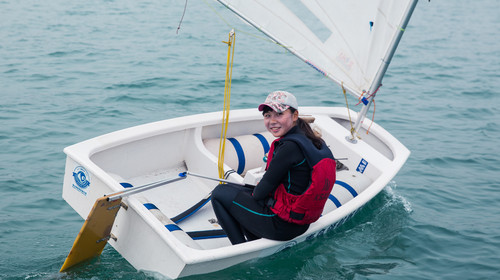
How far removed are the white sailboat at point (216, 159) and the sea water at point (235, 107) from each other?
24 centimetres

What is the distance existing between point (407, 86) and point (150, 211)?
6.96 m

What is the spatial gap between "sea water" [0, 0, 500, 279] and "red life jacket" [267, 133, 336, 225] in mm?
443

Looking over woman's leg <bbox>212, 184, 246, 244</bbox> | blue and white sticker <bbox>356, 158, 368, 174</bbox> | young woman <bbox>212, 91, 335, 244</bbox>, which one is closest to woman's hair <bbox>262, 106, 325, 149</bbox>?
young woman <bbox>212, 91, 335, 244</bbox>

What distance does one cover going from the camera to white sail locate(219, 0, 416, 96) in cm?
421

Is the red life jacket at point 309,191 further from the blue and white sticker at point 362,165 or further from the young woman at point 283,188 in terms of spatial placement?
the blue and white sticker at point 362,165

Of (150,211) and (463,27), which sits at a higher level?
(463,27)

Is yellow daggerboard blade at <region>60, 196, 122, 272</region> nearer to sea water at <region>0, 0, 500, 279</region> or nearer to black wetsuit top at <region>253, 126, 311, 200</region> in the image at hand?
sea water at <region>0, 0, 500, 279</region>

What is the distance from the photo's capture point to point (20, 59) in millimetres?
8695

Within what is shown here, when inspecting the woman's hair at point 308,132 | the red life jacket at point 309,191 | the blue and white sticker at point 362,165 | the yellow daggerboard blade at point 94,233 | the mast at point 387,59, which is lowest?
the yellow daggerboard blade at point 94,233

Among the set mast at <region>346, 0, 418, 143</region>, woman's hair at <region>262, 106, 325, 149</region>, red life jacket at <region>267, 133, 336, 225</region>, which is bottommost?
red life jacket at <region>267, 133, 336, 225</region>

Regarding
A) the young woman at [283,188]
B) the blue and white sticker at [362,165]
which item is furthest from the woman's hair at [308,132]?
the blue and white sticker at [362,165]

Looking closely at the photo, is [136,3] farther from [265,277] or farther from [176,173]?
[265,277]

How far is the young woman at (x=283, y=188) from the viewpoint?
323cm

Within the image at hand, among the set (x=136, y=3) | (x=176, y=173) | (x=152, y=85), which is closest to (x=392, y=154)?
(x=176, y=173)
